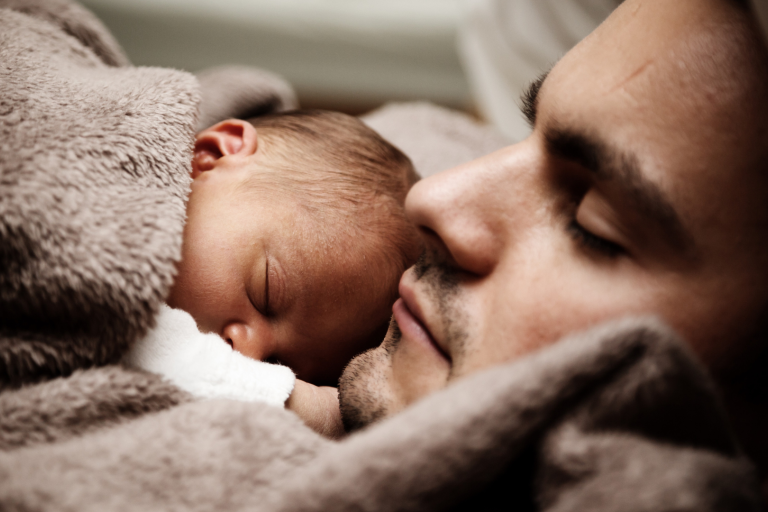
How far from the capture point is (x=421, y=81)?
2.46m

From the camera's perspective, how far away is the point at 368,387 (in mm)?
702

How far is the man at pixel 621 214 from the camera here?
50 centimetres

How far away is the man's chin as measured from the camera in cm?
68

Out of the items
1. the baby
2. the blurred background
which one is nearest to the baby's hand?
the baby

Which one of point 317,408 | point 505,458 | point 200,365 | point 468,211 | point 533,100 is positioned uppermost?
point 533,100

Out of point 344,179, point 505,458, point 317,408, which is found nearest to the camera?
point 505,458

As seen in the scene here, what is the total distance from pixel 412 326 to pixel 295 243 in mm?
253

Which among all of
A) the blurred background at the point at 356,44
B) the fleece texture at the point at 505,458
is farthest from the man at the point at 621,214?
the blurred background at the point at 356,44

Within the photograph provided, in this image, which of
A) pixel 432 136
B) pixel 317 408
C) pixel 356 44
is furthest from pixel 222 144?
pixel 356 44

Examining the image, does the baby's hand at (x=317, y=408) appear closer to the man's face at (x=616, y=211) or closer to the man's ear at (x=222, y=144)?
the man's face at (x=616, y=211)

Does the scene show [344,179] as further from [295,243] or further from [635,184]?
[635,184]

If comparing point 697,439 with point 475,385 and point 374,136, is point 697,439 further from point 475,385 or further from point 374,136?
point 374,136

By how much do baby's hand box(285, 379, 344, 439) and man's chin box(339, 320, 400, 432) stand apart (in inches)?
2.2

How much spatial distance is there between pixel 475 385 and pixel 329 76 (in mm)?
2130
